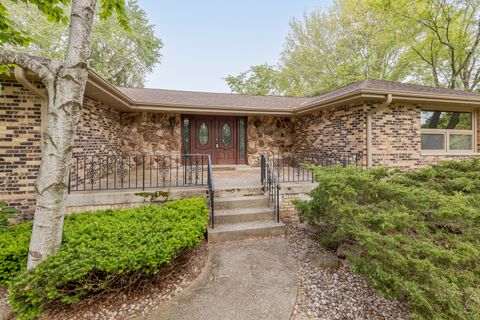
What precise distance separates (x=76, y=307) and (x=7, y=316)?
29.0 inches

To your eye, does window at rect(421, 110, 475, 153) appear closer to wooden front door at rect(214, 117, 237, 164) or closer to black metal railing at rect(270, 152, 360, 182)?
black metal railing at rect(270, 152, 360, 182)

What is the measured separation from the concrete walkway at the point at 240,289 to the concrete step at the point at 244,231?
0.82 ft

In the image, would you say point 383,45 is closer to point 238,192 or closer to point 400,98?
point 400,98

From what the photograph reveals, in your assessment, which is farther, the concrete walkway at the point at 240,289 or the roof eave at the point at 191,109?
the roof eave at the point at 191,109

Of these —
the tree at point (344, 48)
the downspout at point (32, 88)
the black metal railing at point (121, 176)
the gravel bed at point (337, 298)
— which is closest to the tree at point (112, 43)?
the tree at point (344, 48)

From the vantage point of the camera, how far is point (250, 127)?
28.8 ft

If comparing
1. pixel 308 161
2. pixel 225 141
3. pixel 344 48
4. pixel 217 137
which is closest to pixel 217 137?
pixel 217 137

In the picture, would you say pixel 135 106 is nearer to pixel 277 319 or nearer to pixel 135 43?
pixel 277 319

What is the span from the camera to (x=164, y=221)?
9.85 feet

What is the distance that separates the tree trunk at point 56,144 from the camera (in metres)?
2.34

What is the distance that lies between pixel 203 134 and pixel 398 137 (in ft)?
20.9

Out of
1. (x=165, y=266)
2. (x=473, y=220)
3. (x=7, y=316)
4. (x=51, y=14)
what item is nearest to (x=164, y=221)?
(x=165, y=266)

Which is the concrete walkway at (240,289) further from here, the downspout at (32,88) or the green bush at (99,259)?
the downspout at (32,88)

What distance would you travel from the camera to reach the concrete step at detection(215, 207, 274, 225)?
405 cm
